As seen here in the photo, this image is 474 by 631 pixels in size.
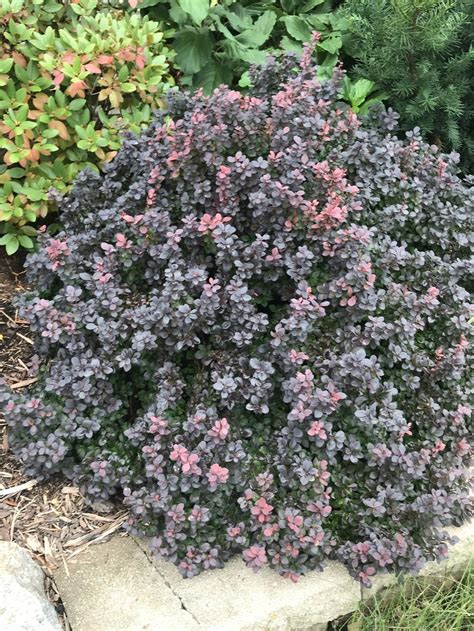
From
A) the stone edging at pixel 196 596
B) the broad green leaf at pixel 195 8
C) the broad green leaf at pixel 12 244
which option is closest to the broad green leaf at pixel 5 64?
the broad green leaf at pixel 12 244

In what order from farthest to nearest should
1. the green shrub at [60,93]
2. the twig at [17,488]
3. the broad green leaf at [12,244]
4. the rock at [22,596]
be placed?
the broad green leaf at [12,244]
the green shrub at [60,93]
the twig at [17,488]
the rock at [22,596]

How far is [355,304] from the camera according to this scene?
6.60 feet

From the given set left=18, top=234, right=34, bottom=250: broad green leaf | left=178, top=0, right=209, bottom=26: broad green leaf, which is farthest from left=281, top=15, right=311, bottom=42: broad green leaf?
left=18, top=234, right=34, bottom=250: broad green leaf

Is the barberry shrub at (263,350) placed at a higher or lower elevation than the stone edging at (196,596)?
higher

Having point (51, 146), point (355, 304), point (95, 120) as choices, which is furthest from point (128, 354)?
point (95, 120)

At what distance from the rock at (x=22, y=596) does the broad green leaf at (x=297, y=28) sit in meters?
2.69

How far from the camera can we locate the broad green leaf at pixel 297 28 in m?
3.31

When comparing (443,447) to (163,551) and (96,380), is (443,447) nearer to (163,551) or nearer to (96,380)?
(163,551)

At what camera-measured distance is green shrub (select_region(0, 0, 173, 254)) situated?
2.58m

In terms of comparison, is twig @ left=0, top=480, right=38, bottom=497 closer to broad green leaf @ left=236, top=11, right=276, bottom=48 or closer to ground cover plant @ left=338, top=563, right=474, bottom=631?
ground cover plant @ left=338, top=563, right=474, bottom=631

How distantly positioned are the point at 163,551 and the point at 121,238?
0.97 m

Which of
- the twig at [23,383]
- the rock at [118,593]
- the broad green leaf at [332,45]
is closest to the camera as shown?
the rock at [118,593]

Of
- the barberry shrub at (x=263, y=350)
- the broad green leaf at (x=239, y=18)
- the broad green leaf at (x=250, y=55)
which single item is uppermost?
the broad green leaf at (x=239, y=18)

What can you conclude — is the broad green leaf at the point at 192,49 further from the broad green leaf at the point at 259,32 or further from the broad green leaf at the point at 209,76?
the broad green leaf at the point at 259,32
